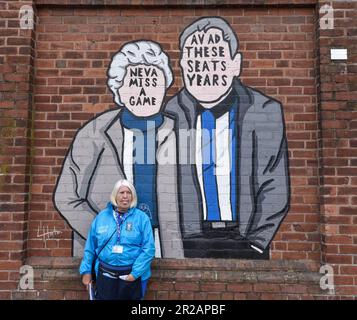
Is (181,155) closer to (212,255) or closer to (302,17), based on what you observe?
(212,255)

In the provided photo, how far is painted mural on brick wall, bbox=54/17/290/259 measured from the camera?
12.8 feet

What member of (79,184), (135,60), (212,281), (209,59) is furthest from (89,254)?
(209,59)

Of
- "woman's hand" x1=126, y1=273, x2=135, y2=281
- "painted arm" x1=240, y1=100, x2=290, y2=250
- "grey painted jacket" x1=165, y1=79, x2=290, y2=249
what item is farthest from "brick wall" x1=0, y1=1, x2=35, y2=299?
"painted arm" x1=240, y1=100, x2=290, y2=250

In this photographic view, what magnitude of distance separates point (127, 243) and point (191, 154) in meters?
1.12

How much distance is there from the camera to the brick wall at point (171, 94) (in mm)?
3748

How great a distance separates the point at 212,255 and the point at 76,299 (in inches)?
54.5

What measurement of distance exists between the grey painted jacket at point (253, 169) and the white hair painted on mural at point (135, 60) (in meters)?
0.36

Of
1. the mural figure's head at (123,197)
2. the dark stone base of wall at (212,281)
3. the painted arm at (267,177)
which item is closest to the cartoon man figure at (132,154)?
the dark stone base of wall at (212,281)

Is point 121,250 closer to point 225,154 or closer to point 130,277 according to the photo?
point 130,277

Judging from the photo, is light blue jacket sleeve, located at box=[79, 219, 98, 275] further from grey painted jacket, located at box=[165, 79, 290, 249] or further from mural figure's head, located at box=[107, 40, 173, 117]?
mural figure's head, located at box=[107, 40, 173, 117]

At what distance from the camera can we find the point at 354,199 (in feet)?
12.2

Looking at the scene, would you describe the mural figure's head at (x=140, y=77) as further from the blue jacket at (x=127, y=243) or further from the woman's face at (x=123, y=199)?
the blue jacket at (x=127, y=243)

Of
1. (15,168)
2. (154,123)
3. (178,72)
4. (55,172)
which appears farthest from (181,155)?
(15,168)
